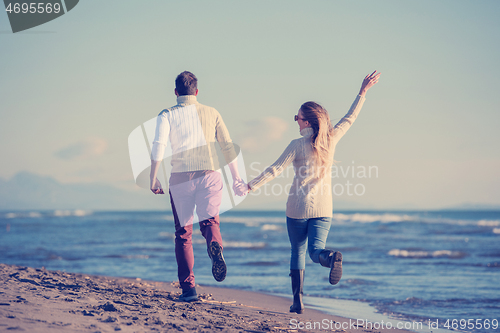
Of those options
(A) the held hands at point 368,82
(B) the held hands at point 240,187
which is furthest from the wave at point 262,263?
(A) the held hands at point 368,82

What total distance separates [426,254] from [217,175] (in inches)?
423

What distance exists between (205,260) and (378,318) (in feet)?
18.4

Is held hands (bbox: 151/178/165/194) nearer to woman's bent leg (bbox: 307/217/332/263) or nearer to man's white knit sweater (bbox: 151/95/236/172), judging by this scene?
man's white knit sweater (bbox: 151/95/236/172)

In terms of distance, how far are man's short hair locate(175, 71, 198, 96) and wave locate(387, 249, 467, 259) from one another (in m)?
9.92

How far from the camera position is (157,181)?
11.5 ft

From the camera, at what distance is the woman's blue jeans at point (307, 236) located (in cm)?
340

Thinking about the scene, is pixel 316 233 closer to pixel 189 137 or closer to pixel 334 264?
pixel 334 264

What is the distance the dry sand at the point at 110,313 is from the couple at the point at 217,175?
33 centimetres

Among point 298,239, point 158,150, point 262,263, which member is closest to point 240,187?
point 298,239

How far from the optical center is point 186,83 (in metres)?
3.65

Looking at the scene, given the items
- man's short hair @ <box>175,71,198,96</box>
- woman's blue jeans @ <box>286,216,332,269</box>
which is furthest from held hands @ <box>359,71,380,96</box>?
man's short hair @ <box>175,71,198,96</box>

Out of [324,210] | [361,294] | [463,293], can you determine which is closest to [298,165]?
[324,210]

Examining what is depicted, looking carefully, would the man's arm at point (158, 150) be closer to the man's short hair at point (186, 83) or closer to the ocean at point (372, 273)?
the man's short hair at point (186, 83)

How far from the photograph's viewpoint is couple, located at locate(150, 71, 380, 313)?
342cm
